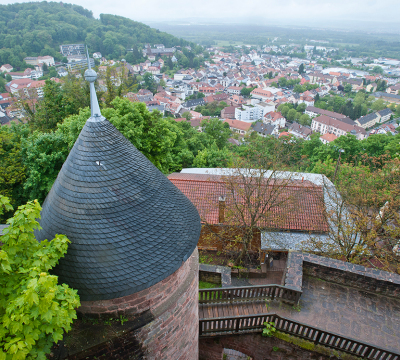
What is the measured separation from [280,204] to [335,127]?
9609cm

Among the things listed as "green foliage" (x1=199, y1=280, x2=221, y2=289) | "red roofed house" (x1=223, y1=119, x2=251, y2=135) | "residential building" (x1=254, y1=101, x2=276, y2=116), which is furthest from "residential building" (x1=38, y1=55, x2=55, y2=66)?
"green foliage" (x1=199, y1=280, x2=221, y2=289)

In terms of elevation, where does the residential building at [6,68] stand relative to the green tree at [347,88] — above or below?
above

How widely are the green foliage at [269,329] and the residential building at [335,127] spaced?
95.9 metres

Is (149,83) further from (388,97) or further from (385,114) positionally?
(388,97)

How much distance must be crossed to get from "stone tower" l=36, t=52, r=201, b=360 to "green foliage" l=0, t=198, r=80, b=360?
1.78 ft

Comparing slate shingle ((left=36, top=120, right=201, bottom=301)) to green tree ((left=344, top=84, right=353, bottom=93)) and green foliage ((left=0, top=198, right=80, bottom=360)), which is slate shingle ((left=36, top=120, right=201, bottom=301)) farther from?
green tree ((left=344, top=84, right=353, bottom=93))

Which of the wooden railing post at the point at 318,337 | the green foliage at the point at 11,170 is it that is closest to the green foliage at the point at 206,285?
the wooden railing post at the point at 318,337

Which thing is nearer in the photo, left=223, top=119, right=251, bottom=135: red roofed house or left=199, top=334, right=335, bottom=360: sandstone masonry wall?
left=199, top=334, right=335, bottom=360: sandstone masonry wall

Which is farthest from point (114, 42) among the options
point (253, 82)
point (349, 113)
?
point (349, 113)

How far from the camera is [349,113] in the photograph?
11538 cm

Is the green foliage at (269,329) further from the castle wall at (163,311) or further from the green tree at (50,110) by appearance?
the green tree at (50,110)

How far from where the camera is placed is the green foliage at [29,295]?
14.7 ft

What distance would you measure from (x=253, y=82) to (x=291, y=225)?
Result: 6753 inches

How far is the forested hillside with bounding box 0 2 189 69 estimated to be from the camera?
125 metres
